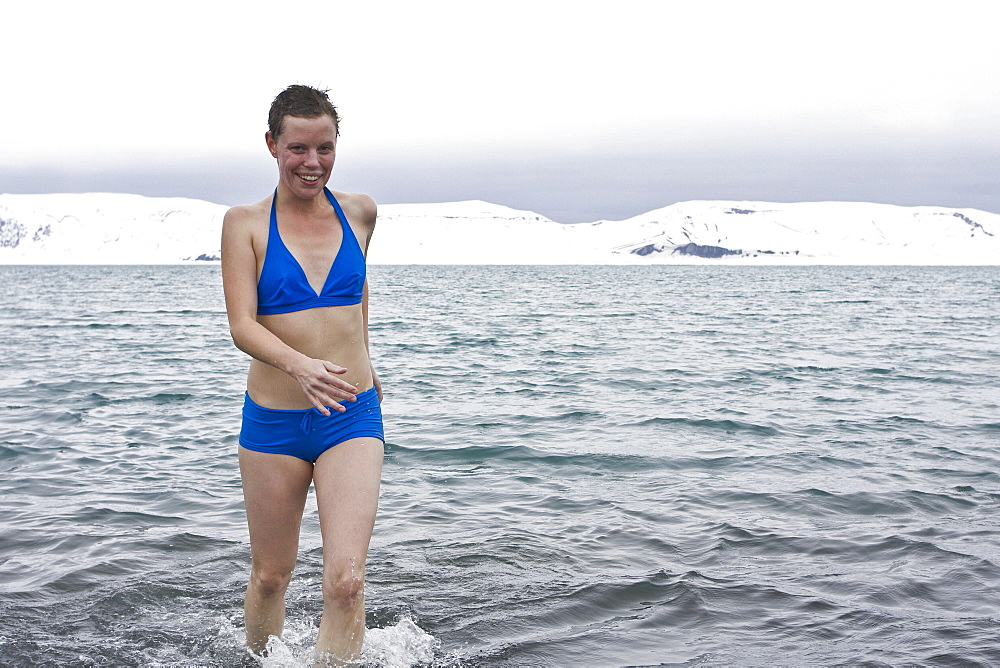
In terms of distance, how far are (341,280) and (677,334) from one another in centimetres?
2666

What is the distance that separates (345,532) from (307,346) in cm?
83

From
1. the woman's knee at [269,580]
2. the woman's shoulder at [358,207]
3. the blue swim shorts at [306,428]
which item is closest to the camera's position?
the blue swim shorts at [306,428]

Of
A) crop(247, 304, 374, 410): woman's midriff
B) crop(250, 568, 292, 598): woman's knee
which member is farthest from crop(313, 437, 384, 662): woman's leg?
crop(250, 568, 292, 598): woman's knee

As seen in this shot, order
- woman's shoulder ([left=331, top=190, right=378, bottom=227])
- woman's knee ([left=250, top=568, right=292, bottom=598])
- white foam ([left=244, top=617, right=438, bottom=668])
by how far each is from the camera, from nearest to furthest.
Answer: woman's shoulder ([left=331, top=190, right=378, bottom=227]) → woman's knee ([left=250, top=568, right=292, bottom=598]) → white foam ([left=244, top=617, right=438, bottom=668])

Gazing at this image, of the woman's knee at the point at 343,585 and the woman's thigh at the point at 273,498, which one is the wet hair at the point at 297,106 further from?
the woman's knee at the point at 343,585

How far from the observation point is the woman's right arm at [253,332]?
362 centimetres

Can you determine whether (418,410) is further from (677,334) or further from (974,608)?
(677,334)

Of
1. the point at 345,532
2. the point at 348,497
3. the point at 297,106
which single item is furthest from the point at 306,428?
the point at 297,106

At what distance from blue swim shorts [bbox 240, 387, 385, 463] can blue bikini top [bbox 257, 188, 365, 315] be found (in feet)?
1.50

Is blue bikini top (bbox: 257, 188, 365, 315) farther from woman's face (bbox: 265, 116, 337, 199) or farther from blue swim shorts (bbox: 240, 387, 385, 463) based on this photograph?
blue swim shorts (bbox: 240, 387, 385, 463)

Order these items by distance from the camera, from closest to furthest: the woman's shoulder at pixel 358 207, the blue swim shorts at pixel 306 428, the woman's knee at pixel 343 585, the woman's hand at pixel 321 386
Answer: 1. the woman's hand at pixel 321 386
2. the woman's knee at pixel 343 585
3. the blue swim shorts at pixel 306 428
4. the woman's shoulder at pixel 358 207

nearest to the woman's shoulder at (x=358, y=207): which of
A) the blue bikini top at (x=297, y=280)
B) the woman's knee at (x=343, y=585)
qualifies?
the blue bikini top at (x=297, y=280)

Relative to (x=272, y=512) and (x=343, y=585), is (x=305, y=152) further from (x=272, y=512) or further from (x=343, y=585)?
(x=343, y=585)

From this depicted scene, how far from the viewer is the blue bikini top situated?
402 centimetres
